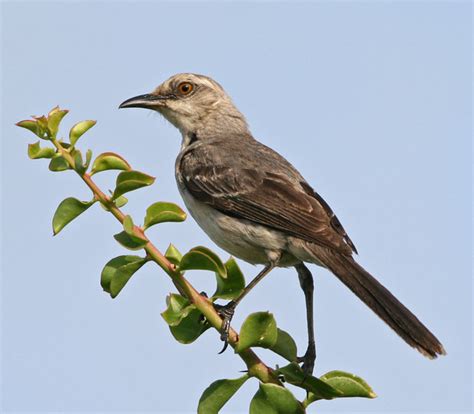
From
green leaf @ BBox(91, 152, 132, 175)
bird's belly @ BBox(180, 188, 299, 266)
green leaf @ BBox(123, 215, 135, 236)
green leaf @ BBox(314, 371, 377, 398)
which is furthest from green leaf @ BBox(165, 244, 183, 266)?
bird's belly @ BBox(180, 188, 299, 266)

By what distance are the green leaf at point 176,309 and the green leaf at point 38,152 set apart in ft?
3.28

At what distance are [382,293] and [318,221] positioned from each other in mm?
1302

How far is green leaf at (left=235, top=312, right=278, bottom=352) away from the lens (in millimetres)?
3707

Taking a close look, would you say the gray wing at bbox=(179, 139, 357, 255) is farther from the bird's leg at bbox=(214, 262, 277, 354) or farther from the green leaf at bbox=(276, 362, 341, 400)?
the green leaf at bbox=(276, 362, 341, 400)

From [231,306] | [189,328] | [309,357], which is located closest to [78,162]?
[189,328]

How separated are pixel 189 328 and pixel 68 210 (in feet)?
2.95

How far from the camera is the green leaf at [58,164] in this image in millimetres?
3688

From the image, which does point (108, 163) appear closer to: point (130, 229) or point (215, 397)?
point (130, 229)

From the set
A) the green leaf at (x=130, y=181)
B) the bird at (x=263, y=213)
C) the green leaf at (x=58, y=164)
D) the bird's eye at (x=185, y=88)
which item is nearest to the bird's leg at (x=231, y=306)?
the bird at (x=263, y=213)

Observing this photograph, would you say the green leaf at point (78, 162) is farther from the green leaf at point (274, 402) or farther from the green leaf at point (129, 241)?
the green leaf at point (274, 402)

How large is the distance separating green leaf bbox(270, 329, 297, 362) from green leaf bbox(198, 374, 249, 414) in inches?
17.9

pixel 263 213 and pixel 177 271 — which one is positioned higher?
pixel 263 213

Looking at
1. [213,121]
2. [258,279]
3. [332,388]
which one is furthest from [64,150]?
[213,121]

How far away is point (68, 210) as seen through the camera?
3775 mm
